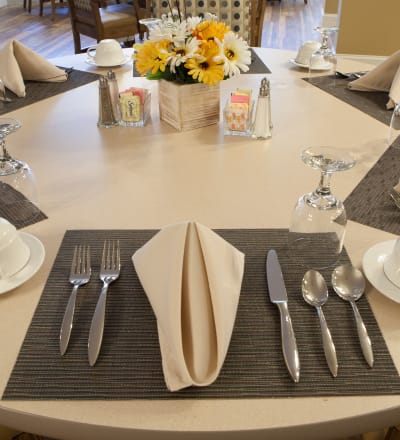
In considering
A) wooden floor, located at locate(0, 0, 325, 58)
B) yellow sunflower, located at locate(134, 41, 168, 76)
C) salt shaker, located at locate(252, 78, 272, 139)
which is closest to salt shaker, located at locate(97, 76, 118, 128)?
yellow sunflower, located at locate(134, 41, 168, 76)

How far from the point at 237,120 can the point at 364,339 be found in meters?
0.70

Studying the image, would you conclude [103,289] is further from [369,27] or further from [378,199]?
[369,27]

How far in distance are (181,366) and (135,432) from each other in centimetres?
8

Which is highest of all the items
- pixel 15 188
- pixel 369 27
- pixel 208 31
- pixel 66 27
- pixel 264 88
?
pixel 208 31

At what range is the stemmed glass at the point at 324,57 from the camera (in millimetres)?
1489

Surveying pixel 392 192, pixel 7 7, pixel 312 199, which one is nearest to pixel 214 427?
pixel 312 199

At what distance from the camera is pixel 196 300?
1.83 ft

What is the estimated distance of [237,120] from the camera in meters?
1.15

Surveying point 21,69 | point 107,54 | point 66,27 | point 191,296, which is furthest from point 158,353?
point 66,27

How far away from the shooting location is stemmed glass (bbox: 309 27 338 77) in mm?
1489

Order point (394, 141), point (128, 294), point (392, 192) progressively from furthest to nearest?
point (394, 141) < point (392, 192) < point (128, 294)

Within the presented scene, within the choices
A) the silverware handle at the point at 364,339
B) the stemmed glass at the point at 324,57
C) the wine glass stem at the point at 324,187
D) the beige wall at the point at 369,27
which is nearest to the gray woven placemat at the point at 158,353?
the silverware handle at the point at 364,339

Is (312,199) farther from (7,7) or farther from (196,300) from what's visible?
(7,7)

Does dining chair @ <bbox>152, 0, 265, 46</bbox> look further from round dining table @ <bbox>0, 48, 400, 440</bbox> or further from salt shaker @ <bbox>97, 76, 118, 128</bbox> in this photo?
salt shaker @ <bbox>97, 76, 118, 128</bbox>
